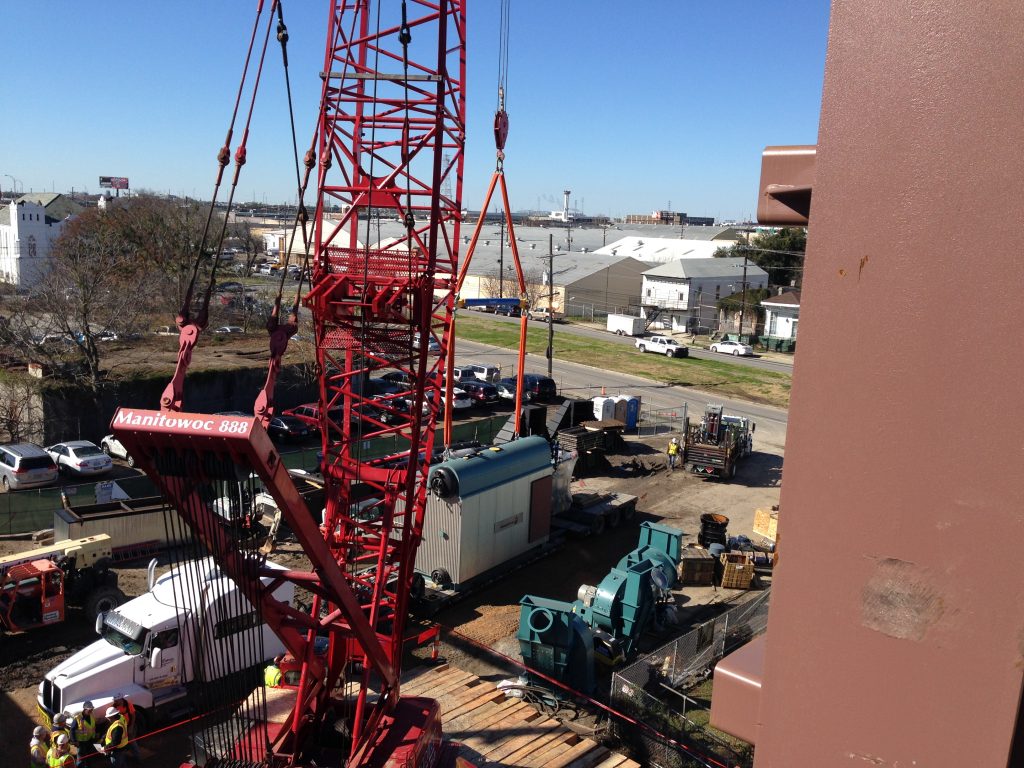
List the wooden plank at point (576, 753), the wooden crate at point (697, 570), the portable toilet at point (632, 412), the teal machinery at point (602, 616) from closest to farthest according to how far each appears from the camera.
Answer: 1. the wooden plank at point (576, 753)
2. the teal machinery at point (602, 616)
3. the wooden crate at point (697, 570)
4. the portable toilet at point (632, 412)

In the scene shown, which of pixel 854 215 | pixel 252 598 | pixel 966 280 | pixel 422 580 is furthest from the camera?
pixel 422 580

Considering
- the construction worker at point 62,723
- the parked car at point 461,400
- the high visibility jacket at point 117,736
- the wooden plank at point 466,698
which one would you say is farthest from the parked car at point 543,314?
the construction worker at point 62,723

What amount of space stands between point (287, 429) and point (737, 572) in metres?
18.2

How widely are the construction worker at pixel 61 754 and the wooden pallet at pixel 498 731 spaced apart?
542 centimetres

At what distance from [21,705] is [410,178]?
1186cm

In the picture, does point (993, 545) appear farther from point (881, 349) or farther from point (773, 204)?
point (773, 204)

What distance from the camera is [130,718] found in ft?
45.0

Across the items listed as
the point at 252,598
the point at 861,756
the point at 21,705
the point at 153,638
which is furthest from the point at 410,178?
the point at 861,756

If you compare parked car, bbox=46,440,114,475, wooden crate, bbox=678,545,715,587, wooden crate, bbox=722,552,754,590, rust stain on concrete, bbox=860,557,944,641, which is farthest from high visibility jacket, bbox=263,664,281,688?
parked car, bbox=46,440,114,475

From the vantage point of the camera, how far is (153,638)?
47.3 ft

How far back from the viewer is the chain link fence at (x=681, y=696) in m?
13.7

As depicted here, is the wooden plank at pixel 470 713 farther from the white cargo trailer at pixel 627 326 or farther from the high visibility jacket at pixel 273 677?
the white cargo trailer at pixel 627 326

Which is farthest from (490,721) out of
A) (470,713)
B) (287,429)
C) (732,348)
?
(732,348)

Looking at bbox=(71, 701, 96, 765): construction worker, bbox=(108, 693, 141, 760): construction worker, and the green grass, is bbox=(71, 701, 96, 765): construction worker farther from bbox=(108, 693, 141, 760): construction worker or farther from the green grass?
the green grass
